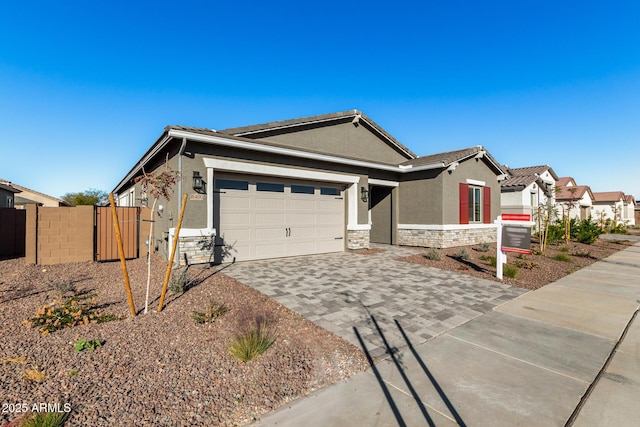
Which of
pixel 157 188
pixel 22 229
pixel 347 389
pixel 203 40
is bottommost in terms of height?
pixel 347 389

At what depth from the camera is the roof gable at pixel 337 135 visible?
998 centimetres

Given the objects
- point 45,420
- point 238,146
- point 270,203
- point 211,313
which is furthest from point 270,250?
point 45,420

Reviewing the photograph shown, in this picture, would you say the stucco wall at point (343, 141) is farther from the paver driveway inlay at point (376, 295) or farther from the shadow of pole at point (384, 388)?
the shadow of pole at point (384, 388)

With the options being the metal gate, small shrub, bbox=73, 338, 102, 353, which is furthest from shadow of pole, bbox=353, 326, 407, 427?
the metal gate

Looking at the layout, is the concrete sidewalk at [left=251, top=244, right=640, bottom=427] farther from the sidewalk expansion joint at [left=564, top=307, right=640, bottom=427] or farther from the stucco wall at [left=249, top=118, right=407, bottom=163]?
the stucco wall at [left=249, top=118, right=407, bottom=163]

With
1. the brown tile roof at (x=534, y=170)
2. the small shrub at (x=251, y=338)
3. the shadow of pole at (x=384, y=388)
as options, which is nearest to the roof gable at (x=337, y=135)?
the small shrub at (x=251, y=338)

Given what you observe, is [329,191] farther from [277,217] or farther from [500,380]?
[500,380]

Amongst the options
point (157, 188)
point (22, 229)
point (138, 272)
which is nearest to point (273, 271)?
point (138, 272)

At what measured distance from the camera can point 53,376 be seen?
2836 millimetres

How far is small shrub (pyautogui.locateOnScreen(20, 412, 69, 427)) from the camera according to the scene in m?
2.18

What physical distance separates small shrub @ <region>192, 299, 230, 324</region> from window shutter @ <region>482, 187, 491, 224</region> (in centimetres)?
1384

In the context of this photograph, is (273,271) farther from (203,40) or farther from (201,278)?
(203,40)

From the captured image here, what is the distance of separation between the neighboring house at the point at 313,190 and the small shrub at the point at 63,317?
3430 mm

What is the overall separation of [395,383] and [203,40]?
12499 mm
